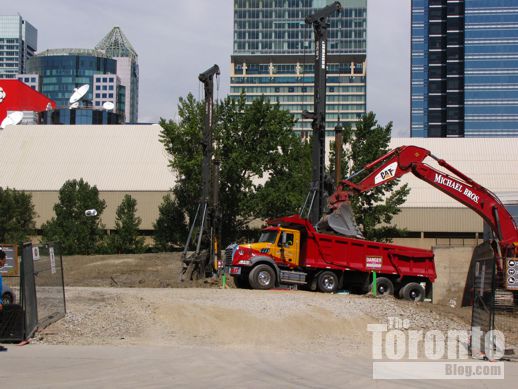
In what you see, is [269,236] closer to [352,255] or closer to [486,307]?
[352,255]

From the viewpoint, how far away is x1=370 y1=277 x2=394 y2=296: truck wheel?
1201 inches

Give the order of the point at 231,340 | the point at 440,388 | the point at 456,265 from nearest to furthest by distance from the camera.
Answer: the point at 440,388
the point at 231,340
the point at 456,265

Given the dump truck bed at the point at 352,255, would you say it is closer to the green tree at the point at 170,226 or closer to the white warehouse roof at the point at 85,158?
the green tree at the point at 170,226

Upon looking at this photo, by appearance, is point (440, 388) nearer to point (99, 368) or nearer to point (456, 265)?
point (99, 368)

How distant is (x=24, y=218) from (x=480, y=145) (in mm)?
40954

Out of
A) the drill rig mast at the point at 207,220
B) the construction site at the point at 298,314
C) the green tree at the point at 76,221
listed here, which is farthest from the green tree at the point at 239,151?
the construction site at the point at 298,314

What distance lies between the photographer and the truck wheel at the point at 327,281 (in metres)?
29.8

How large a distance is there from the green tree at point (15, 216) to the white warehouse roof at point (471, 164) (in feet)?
104

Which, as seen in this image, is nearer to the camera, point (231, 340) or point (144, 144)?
point (231, 340)

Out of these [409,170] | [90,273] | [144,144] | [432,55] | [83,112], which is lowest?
[90,273]

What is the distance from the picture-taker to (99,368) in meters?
13.2

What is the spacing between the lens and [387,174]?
31.0 meters

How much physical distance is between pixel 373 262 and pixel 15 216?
40253mm

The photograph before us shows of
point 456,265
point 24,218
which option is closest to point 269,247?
point 456,265
